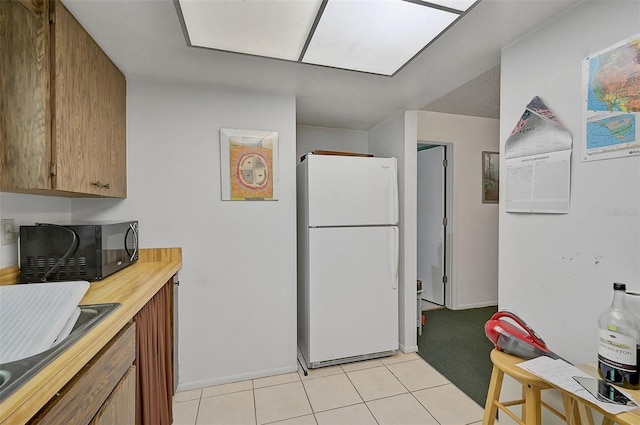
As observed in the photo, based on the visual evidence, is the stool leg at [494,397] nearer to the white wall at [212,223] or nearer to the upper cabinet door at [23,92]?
the white wall at [212,223]

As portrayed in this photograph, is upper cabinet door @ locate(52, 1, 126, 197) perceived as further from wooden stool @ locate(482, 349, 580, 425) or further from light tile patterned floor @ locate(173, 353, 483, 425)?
wooden stool @ locate(482, 349, 580, 425)

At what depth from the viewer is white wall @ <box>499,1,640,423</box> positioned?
115 centimetres

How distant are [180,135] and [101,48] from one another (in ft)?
2.05

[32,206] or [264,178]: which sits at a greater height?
[264,178]

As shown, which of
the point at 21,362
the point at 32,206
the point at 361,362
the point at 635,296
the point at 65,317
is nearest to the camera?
the point at 21,362

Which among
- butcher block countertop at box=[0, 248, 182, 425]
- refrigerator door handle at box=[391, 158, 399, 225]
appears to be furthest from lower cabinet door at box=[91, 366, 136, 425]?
refrigerator door handle at box=[391, 158, 399, 225]

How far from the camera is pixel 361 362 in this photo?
96.1 inches

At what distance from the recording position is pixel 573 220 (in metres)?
1.32

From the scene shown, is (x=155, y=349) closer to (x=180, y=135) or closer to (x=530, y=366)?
(x=180, y=135)

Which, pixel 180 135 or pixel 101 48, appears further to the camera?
pixel 180 135

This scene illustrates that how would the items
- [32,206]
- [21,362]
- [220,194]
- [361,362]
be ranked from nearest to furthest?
[21,362]
[32,206]
[220,194]
[361,362]

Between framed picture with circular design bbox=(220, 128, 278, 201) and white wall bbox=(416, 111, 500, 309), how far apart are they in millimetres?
2308

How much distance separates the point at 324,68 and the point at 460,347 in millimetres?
2653

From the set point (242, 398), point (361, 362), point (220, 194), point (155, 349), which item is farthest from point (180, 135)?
point (361, 362)
